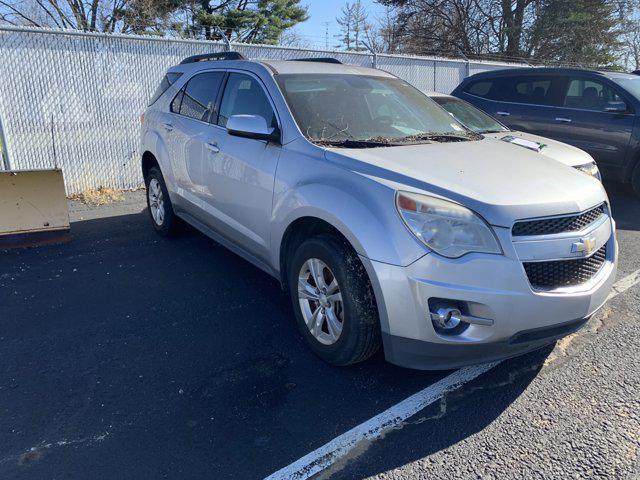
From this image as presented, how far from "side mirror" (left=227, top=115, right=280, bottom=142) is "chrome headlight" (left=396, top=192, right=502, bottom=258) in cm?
129

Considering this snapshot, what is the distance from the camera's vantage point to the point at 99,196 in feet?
26.6

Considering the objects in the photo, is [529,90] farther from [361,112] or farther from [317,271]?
[317,271]

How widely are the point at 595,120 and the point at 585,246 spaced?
5726mm

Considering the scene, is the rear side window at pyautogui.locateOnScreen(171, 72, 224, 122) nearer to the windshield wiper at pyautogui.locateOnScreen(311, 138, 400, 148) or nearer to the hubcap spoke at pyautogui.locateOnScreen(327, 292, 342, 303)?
the windshield wiper at pyautogui.locateOnScreen(311, 138, 400, 148)

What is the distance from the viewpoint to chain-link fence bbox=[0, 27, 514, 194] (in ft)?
24.7

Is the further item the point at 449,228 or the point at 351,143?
the point at 351,143

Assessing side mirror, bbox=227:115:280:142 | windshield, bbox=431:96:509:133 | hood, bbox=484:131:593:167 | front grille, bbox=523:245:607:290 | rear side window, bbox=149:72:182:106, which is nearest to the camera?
front grille, bbox=523:245:607:290

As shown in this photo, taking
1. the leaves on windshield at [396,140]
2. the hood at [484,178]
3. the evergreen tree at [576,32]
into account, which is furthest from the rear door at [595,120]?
the evergreen tree at [576,32]

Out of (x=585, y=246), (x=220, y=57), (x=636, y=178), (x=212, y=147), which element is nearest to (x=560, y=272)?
(x=585, y=246)

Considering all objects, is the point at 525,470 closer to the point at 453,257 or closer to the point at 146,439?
the point at 453,257

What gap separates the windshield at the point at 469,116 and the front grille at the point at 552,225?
4.07m

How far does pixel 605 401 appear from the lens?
2.86 meters

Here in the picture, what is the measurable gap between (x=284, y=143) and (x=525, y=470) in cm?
238

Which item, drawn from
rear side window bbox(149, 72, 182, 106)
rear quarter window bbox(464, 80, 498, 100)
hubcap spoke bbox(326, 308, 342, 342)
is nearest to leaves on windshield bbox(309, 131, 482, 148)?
hubcap spoke bbox(326, 308, 342, 342)
